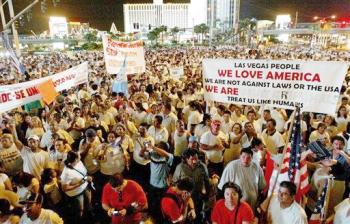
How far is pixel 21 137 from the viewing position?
785cm

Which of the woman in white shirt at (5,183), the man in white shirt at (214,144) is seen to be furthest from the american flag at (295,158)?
the woman in white shirt at (5,183)

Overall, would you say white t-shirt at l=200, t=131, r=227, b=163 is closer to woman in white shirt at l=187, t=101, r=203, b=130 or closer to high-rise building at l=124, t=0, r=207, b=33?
woman in white shirt at l=187, t=101, r=203, b=130

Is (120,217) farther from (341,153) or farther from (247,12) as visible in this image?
(247,12)

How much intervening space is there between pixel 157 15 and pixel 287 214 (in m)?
160

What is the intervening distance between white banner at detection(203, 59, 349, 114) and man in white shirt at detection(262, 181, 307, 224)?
50.1 inches

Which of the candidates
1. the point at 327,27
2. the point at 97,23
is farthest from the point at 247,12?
the point at 327,27

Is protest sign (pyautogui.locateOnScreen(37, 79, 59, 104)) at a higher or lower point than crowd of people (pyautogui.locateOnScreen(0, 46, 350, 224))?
higher

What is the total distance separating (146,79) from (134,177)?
25.5 feet

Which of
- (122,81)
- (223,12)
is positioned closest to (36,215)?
(122,81)

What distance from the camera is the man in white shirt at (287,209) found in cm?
362

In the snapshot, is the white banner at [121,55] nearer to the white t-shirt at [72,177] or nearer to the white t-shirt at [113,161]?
the white t-shirt at [113,161]

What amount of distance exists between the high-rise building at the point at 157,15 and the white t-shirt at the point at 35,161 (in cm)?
14996

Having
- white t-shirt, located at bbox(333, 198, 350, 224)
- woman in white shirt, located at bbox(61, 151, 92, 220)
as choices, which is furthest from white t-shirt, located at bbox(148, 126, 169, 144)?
A: white t-shirt, located at bbox(333, 198, 350, 224)

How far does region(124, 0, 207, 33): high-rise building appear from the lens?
152750 mm
